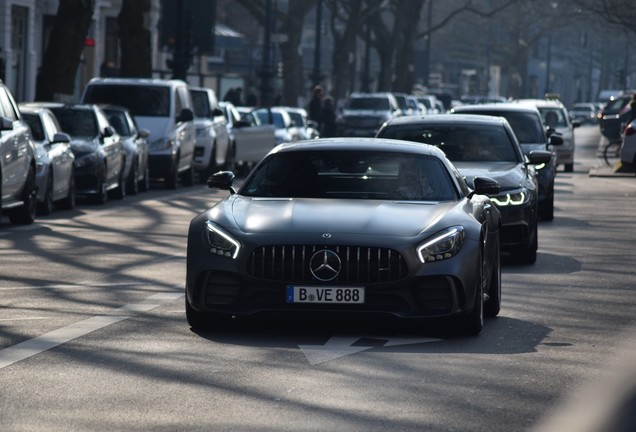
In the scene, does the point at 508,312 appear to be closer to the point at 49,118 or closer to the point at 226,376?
the point at 226,376

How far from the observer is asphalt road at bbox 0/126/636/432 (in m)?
7.45

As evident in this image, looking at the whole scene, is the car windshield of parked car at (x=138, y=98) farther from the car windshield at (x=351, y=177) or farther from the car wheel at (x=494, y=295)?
the car wheel at (x=494, y=295)

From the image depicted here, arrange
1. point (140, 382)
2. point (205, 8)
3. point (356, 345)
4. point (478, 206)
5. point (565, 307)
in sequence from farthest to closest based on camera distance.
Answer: point (205, 8) → point (565, 307) → point (478, 206) → point (356, 345) → point (140, 382)

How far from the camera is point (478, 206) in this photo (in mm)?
11383

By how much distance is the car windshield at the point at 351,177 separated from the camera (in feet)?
37.2

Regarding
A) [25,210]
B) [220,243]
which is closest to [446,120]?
[25,210]

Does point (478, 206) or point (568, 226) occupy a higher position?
point (478, 206)

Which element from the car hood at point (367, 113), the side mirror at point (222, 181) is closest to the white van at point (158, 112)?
the side mirror at point (222, 181)

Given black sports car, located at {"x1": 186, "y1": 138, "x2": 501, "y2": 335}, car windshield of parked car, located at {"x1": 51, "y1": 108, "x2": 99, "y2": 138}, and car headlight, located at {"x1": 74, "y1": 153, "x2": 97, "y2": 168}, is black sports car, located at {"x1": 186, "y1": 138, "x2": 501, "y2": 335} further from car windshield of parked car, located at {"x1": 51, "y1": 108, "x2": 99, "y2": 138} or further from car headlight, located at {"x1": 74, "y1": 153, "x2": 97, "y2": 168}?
car windshield of parked car, located at {"x1": 51, "y1": 108, "x2": 99, "y2": 138}

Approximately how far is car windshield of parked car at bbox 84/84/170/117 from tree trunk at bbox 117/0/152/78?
23.6ft

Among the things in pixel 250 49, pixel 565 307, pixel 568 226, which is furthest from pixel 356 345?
pixel 250 49

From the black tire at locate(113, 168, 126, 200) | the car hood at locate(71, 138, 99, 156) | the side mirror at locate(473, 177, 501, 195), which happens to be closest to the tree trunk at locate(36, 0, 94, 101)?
the black tire at locate(113, 168, 126, 200)

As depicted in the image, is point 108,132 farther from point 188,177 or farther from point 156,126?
point 188,177

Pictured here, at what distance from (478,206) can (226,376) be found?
323 centimetres
